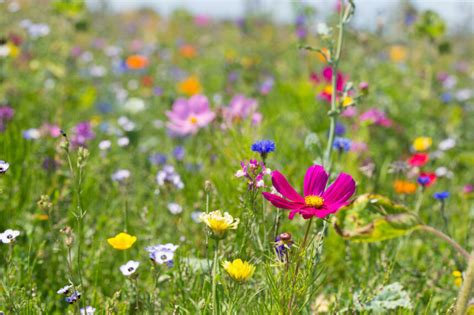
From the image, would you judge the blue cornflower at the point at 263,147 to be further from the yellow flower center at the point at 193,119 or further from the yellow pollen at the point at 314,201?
the yellow flower center at the point at 193,119

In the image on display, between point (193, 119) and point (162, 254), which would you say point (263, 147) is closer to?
point (162, 254)

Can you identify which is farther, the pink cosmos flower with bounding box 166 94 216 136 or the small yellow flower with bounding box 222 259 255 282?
the pink cosmos flower with bounding box 166 94 216 136

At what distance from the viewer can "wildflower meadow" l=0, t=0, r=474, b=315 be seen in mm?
1076

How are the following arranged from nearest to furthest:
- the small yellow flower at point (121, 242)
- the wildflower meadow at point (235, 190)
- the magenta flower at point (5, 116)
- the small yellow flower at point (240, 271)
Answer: the small yellow flower at point (240, 271) → the wildflower meadow at point (235, 190) → the small yellow flower at point (121, 242) → the magenta flower at point (5, 116)

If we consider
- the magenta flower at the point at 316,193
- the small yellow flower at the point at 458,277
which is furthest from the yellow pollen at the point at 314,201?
the small yellow flower at the point at 458,277

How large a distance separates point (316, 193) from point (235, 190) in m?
0.51

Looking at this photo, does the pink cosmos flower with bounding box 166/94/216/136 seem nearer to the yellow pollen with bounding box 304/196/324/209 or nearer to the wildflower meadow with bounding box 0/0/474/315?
the wildflower meadow with bounding box 0/0/474/315

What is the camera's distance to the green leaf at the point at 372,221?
79 centimetres

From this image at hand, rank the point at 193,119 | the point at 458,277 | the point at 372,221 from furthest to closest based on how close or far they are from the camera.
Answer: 1. the point at 193,119
2. the point at 458,277
3. the point at 372,221

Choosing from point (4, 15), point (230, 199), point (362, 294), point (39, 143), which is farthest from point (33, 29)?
point (362, 294)

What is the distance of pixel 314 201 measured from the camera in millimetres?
1092

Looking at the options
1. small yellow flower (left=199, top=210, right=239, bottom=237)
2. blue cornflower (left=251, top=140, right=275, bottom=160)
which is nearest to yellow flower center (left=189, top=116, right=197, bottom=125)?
blue cornflower (left=251, top=140, right=275, bottom=160)

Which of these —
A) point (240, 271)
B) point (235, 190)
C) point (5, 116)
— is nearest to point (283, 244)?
point (240, 271)

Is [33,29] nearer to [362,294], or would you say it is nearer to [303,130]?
[303,130]
